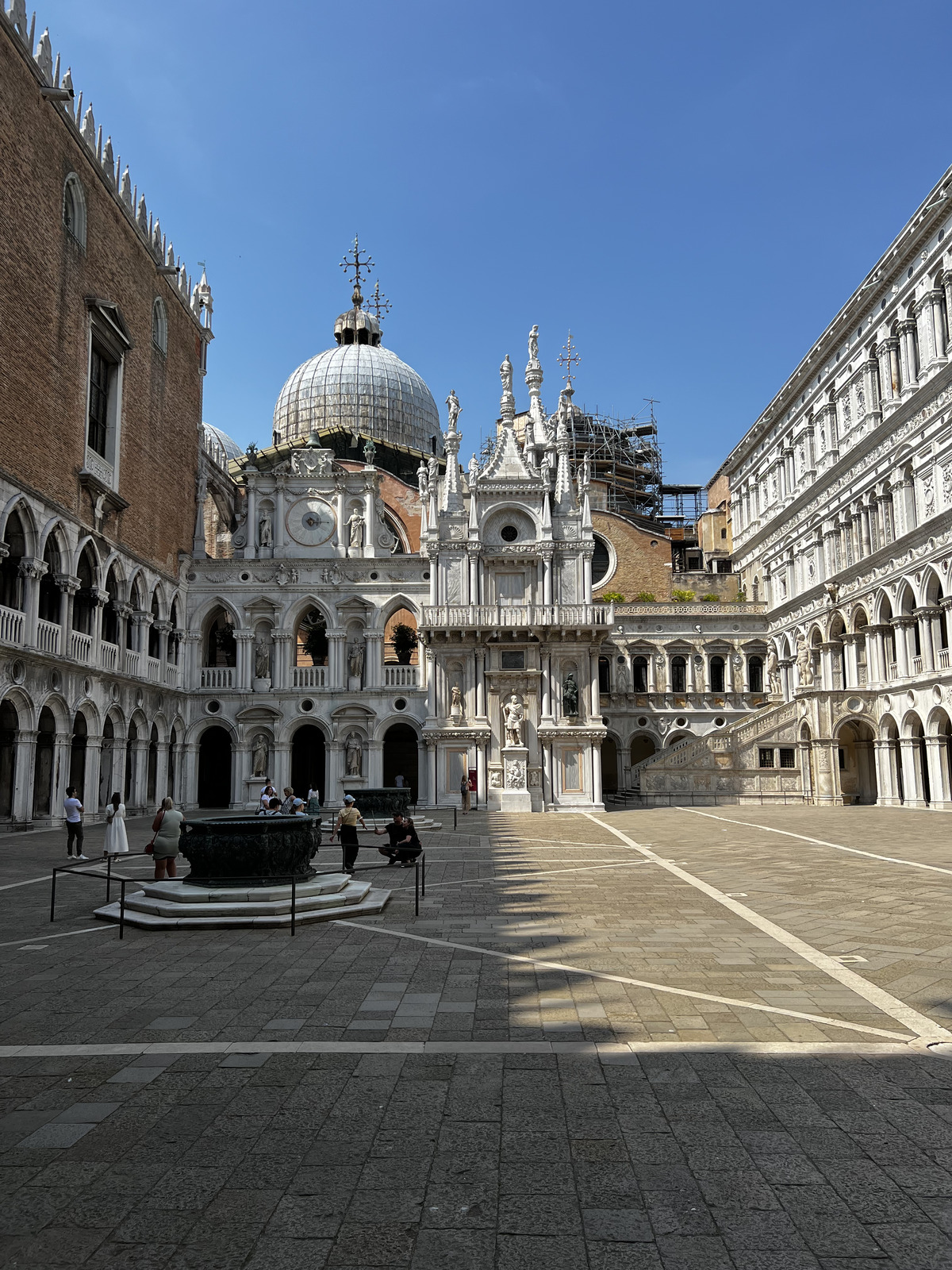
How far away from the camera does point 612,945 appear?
34.7ft

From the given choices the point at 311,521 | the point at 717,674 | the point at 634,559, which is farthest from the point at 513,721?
the point at 634,559

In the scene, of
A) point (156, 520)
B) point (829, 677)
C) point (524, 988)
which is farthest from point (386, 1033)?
point (829, 677)

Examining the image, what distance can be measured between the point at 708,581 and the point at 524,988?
48731 millimetres

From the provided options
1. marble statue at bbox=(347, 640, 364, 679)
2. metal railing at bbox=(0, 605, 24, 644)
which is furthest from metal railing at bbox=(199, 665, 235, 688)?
metal railing at bbox=(0, 605, 24, 644)

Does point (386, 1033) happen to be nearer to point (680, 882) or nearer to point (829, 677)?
point (680, 882)

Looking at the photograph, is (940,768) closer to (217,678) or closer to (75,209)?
(217,678)

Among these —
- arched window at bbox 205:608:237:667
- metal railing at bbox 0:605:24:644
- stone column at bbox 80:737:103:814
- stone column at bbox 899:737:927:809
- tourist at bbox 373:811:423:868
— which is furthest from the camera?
arched window at bbox 205:608:237:667

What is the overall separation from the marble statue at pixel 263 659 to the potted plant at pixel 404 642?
7029 millimetres

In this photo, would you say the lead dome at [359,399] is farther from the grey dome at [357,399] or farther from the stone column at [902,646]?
the stone column at [902,646]

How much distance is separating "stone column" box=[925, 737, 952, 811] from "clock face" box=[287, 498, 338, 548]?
25.4 metres

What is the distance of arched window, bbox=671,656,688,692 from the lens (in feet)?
159

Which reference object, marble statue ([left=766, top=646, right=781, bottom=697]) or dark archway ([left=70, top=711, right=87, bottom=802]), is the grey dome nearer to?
marble statue ([left=766, top=646, right=781, bottom=697])

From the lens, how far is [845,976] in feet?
29.7

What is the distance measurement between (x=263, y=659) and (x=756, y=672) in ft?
81.3
